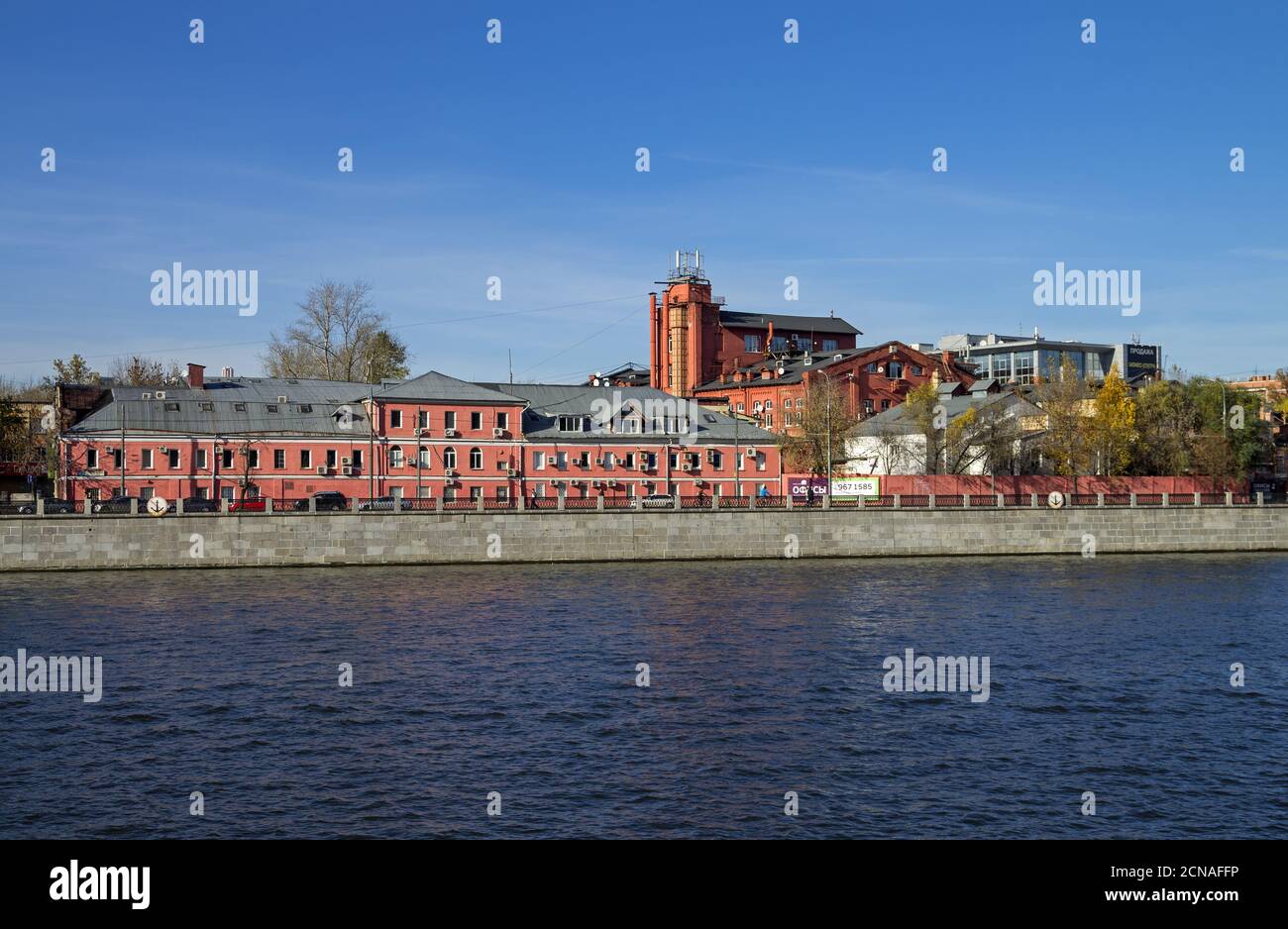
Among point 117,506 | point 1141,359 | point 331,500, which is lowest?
point 117,506

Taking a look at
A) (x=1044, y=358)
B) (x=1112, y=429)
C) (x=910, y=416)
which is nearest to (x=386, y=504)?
(x=910, y=416)

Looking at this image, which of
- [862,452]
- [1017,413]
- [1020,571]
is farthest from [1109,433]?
[1020,571]

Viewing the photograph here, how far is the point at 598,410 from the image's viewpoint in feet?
261

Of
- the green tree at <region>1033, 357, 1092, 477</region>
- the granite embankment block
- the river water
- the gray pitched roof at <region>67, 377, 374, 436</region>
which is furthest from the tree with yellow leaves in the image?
the gray pitched roof at <region>67, 377, 374, 436</region>

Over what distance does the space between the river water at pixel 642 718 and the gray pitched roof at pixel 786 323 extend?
7539cm

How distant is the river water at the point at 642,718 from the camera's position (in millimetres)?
19672

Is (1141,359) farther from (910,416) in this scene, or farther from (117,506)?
(117,506)

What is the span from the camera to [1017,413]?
285 feet

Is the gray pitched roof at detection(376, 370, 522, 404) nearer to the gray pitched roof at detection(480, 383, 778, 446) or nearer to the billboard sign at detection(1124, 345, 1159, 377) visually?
the gray pitched roof at detection(480, 383, 778, 446)

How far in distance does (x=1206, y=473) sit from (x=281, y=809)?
7899 cm

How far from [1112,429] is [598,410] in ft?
117

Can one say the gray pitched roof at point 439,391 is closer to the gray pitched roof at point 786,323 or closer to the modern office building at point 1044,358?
the gray pitched roof at point 786,323

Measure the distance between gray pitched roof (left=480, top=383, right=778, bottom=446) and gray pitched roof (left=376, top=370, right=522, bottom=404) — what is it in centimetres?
295

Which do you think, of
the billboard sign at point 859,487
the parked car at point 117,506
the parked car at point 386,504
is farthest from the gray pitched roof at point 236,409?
the billboard sign at point 859,487
